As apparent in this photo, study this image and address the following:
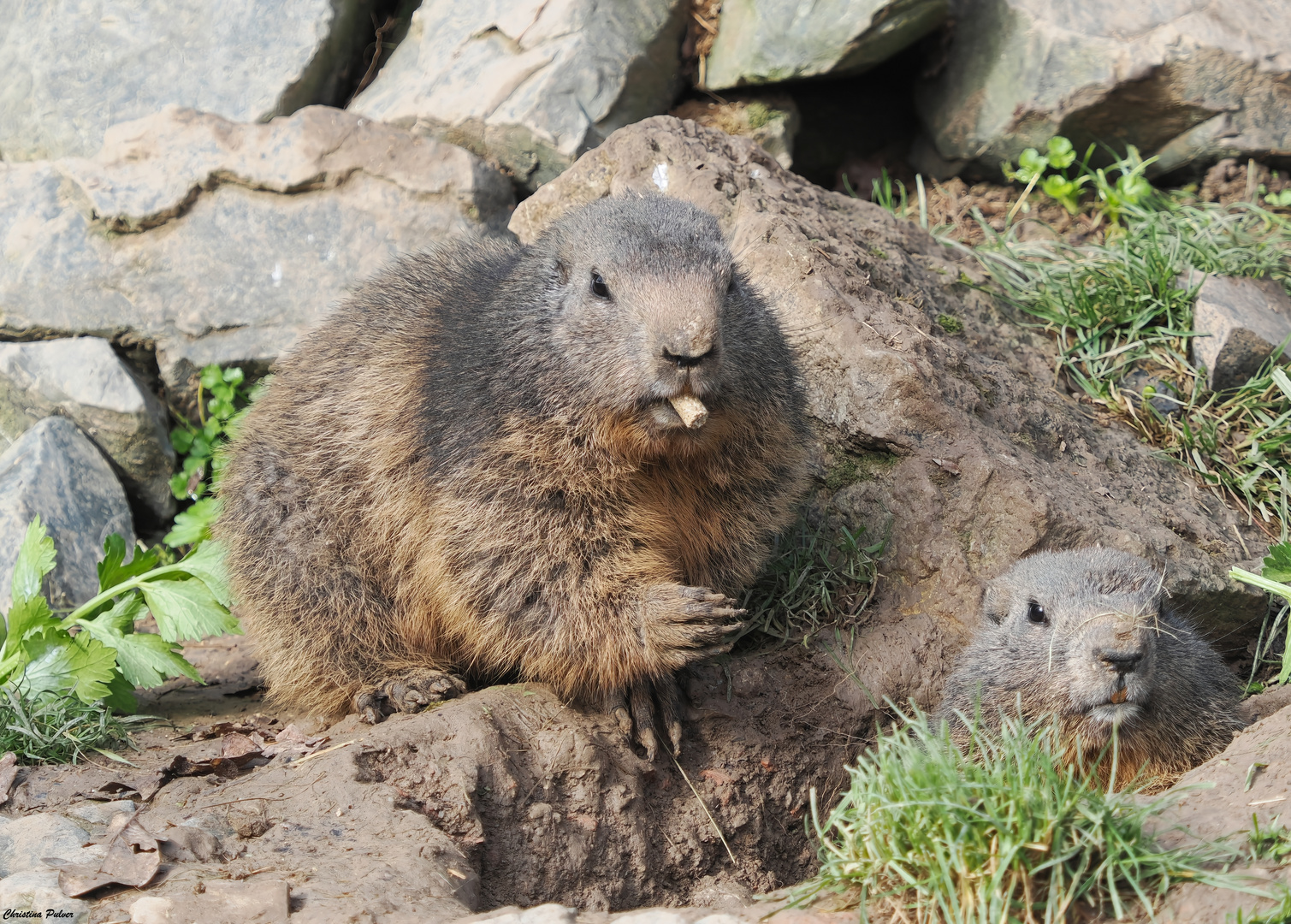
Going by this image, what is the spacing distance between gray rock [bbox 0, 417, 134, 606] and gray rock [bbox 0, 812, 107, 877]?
306 cm

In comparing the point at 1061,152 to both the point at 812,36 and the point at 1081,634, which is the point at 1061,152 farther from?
the point at 1081,634

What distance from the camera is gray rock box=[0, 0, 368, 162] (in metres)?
8.71

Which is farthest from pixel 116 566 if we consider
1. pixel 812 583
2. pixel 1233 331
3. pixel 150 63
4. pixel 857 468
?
pixel 1233 331

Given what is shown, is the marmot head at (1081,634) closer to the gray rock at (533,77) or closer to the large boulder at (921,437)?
the large boulder at (921,437)

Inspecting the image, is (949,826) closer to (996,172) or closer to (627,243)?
(627,243)

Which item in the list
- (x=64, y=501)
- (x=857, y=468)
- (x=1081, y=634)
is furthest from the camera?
(x=64, y=501)

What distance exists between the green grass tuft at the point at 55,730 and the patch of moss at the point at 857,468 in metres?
3.71

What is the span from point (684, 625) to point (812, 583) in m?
1.38

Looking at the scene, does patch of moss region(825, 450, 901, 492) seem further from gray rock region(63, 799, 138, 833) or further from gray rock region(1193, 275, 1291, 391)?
gray rock region(63, 799, 138, 833)

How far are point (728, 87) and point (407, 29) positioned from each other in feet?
9.09

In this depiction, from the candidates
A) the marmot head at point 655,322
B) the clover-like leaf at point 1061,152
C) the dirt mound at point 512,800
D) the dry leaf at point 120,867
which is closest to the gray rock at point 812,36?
the clover-like leaf at point 1061,152

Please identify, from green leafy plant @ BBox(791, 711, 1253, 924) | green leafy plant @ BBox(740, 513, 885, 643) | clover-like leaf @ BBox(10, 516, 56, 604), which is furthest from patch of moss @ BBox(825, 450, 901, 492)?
clover-like leaf @ BBox(10, 516, 56, 604)

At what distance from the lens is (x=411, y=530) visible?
16.3ft

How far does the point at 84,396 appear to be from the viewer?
7805mm
